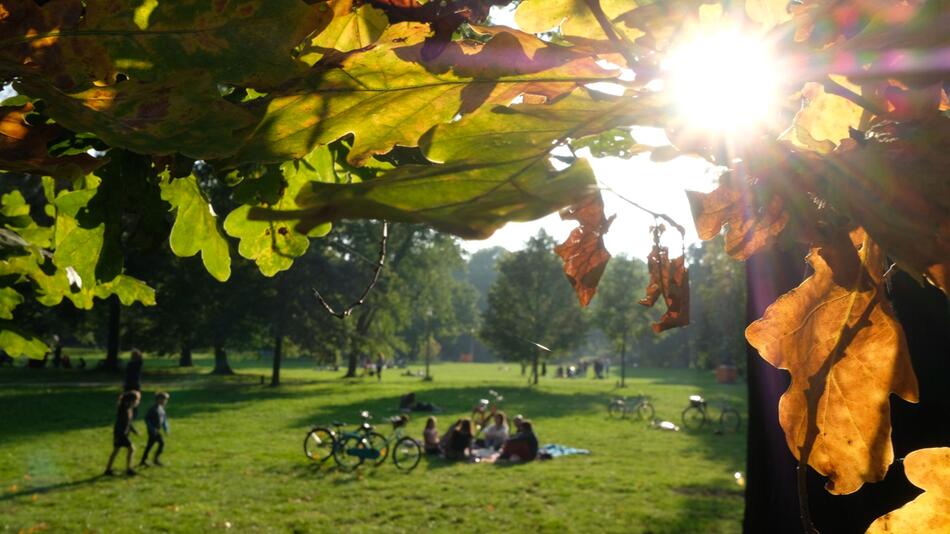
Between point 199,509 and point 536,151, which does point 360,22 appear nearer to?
point 536,151

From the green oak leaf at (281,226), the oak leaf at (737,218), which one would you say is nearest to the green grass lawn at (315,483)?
the green oak leaf at (281,226)

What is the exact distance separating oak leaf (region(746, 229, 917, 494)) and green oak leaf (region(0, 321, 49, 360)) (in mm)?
3535

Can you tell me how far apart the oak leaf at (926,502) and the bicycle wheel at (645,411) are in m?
25.3

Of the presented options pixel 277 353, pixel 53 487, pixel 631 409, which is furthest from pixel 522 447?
pixel 277 353

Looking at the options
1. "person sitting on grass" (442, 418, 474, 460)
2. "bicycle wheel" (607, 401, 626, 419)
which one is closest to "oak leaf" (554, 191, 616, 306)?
"person sitting on grass" (442, 418, 474, 460)

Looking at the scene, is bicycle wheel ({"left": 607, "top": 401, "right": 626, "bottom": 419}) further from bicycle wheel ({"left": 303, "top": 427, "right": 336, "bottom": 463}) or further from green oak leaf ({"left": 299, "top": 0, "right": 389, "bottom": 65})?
green oak leaf ({"left": 299, "top": 0, "right": 389, "bottom": 65})

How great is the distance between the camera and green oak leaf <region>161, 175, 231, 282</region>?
1.90 m

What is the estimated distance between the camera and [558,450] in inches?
679

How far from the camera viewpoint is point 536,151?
25.4 inches

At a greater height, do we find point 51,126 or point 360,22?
point 360,22

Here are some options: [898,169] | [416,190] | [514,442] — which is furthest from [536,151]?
[514,442]

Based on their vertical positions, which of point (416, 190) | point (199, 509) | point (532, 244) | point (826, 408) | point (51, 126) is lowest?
point (199, 509)

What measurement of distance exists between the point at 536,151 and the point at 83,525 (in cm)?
1141

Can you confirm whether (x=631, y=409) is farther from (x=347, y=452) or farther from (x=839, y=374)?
(x=839, y=374)
